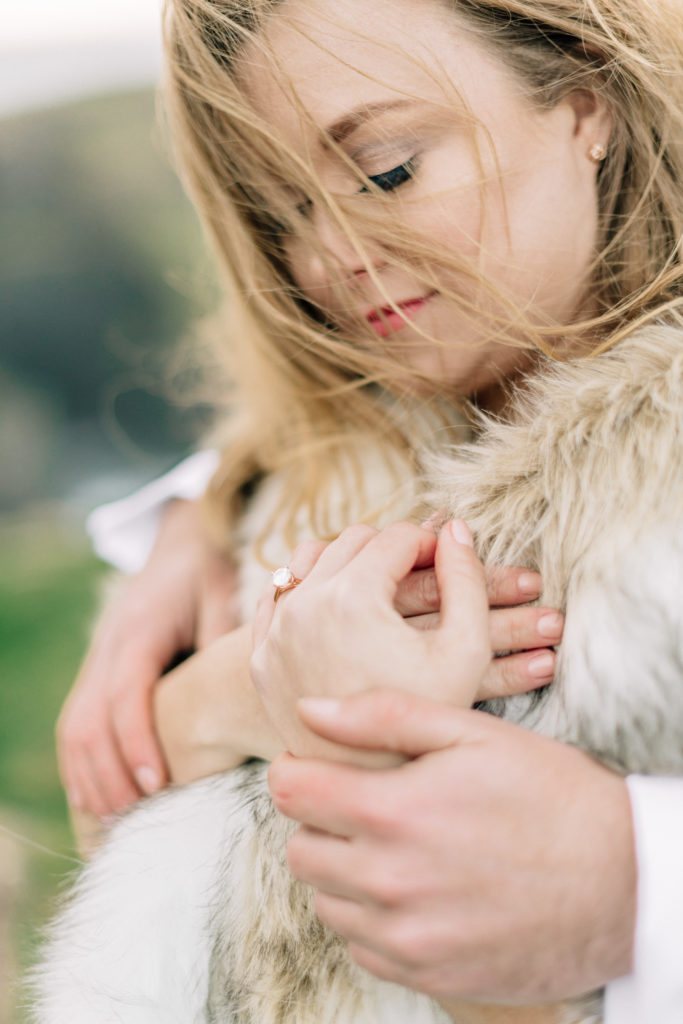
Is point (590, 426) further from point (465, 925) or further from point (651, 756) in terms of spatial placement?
point (465, 925)

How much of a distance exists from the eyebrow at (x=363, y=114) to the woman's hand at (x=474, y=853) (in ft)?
1.95

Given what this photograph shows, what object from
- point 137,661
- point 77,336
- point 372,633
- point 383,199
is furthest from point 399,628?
point 77,336

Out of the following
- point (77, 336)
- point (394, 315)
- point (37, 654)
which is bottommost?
point (37, 654)

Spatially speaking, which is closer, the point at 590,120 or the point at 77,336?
the point at 590,120

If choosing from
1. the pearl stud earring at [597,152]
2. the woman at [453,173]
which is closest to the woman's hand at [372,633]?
the woman at [453,173]

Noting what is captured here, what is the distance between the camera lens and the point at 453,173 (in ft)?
2.69

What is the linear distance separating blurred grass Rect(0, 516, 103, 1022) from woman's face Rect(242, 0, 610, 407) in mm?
957

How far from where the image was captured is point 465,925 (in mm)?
510

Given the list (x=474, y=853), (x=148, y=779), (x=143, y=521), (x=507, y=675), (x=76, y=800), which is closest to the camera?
(x=474, y=853)

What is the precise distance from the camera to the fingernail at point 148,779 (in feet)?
3.09

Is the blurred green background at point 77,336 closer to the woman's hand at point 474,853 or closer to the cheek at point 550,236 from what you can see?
the cheek at point 550,236

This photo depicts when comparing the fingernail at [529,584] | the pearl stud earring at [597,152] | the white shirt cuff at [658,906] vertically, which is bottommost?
the white shirt cuff at [658,906]

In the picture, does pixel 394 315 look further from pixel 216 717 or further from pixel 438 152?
pixel 216 717

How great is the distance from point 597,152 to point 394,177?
0.27 m
